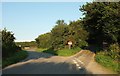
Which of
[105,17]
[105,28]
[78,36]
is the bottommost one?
[78,36]

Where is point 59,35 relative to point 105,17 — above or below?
below

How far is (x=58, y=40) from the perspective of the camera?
78.9 metres

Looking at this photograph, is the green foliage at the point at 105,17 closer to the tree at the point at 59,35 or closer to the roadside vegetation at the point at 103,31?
the roadside vegetation at the point at 103,31

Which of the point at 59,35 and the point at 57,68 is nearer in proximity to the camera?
the point at 57,68

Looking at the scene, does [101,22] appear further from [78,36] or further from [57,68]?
[78,36]

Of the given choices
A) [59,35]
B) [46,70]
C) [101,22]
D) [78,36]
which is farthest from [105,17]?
[59,35]

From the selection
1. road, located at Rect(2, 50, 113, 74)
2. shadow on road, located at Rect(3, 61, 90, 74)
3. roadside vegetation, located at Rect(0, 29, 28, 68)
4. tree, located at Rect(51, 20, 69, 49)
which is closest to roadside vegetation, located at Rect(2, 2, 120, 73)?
roadside vegetation, located at Rect(0, 29, 28, 68)

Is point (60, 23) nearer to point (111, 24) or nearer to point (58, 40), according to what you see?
point (58, 40)

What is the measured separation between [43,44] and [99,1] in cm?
8178

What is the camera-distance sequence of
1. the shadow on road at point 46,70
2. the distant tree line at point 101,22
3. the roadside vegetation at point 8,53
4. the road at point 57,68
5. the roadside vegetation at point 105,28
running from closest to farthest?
the shadow on road at point 46,70 → the road at point 57,68 → the roadside vegetation at point 105,28 → the distant tree line at point 101,22 → the roadside vegetation at point 8,53

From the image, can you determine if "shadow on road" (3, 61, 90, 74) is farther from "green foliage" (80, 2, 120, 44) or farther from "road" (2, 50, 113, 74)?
"green foliage" (80, 2, 120, 44)

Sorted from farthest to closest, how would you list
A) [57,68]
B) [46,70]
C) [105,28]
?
[105,28] < [57,68] < [46,70]

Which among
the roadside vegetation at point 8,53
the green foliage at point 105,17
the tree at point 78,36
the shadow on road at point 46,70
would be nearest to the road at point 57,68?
the shadow on road at point 46,70

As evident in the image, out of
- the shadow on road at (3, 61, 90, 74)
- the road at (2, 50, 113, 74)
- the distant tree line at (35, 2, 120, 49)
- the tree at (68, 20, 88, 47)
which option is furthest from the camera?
the tree at (68, 20, 88, 47)
